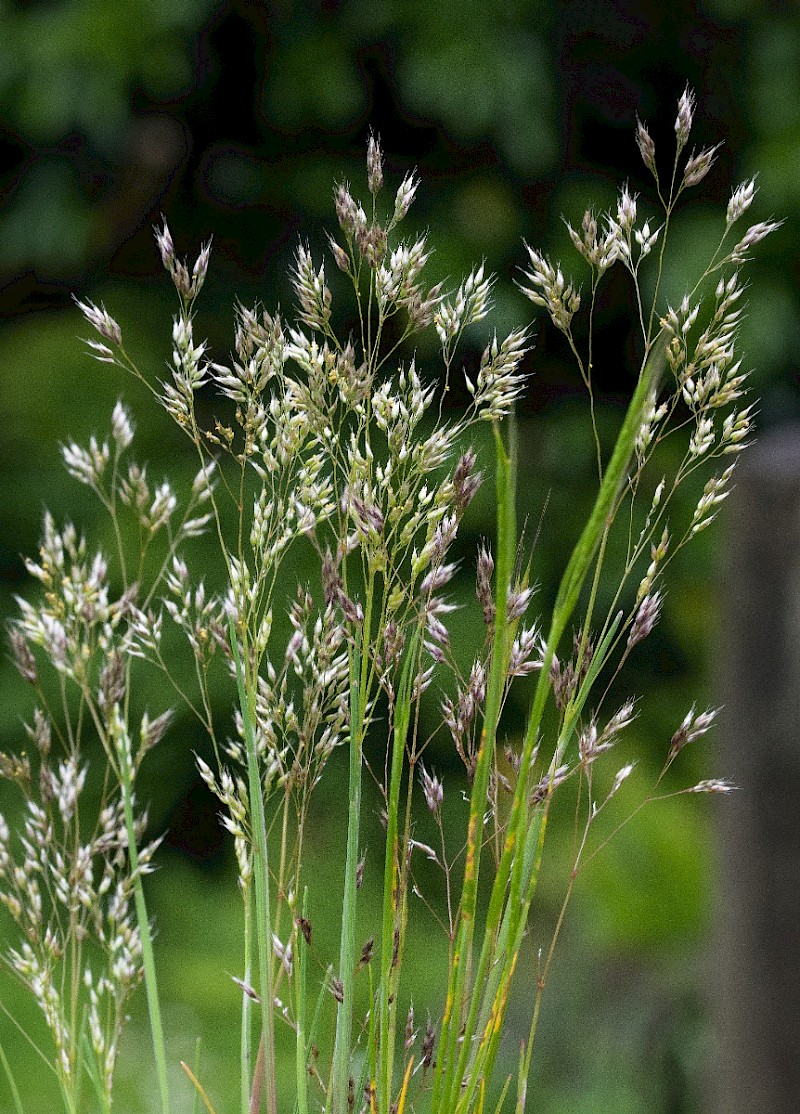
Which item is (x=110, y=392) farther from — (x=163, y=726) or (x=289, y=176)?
(x=163, y=726)

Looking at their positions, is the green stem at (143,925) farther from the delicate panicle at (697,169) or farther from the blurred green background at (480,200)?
the blurred green background at (480,200)

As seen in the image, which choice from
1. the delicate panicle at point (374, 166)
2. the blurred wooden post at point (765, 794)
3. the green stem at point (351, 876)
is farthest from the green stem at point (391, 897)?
the blurred wooden post at point (765, 794)

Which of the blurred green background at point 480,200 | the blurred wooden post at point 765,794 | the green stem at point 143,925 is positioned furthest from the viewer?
the blurred green background at point 480,200

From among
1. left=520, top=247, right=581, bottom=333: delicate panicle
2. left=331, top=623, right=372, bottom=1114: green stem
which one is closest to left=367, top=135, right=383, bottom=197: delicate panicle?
left=520, top=247, right=581, bottom=333: delicate panicle

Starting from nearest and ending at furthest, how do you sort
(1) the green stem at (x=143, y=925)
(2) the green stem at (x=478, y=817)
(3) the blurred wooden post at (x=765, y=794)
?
(2) the green stem at (x=478, y=817), (1) the green stem at (x=143, y=925), (3) the blurred wooden post at (x=765, y=794)

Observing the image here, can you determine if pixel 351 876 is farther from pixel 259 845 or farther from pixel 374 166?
pixel 374 166

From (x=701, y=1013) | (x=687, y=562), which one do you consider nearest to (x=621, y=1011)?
(x=701, y=1013)
